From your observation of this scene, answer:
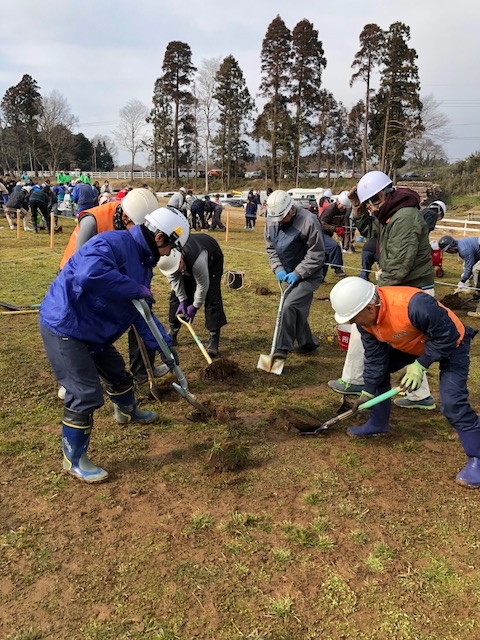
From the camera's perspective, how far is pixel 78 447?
3375mm

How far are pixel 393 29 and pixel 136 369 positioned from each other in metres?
40.0

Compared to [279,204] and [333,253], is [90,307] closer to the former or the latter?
[279,204]

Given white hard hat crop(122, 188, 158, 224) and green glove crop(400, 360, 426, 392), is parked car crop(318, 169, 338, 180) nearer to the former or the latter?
white hard hat crop(122, 188, 158, 224)

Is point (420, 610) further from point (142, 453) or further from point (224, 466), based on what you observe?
point (142, 453)

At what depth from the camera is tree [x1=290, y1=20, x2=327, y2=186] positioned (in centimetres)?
4259

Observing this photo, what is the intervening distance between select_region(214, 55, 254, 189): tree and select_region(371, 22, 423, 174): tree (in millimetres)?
16299

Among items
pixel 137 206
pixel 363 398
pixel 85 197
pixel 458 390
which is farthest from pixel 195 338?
pixel 85 197

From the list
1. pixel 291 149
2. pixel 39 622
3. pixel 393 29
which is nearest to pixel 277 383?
pixel 39 622

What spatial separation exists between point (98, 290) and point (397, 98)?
131 feet

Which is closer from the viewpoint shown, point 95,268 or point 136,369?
point 95,268

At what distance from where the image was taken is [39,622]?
2.38 metres

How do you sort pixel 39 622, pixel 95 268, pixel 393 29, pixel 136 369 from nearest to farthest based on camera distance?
pixel 39 622, pixel 95 268, pixel 136 369, pixel 393 29

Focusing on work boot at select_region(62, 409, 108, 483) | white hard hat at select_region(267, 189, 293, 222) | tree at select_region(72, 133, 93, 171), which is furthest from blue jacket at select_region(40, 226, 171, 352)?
tree at select_region(72, 133, 93, 171)

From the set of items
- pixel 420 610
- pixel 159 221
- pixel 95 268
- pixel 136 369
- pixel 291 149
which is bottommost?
pixel 420 610
